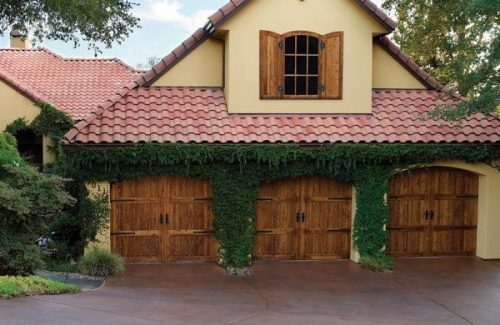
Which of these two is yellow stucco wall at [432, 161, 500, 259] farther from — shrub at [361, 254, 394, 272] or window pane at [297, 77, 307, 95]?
window pane at [297, 77, 307, 95]

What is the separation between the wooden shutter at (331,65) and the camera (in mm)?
15594

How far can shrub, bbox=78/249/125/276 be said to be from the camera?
13.9 metres

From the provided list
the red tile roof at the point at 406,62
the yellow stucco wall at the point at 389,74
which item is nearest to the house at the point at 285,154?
the red tile roof at the point at 406,62

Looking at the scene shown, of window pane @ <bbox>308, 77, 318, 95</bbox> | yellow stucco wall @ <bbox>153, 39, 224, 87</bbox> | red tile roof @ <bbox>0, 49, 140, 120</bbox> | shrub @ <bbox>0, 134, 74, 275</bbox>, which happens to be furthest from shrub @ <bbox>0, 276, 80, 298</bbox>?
red tile roof @ <bbox>0, 49, 140, 120</bbox>

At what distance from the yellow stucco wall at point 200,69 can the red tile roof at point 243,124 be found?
0.22 metres

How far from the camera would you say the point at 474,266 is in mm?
15367

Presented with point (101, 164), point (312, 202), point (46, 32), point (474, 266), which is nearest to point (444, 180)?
point (474, 266)

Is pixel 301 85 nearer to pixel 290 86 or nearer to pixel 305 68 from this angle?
pixel 290 86

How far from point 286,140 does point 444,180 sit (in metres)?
4.23

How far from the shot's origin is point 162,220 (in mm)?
15266

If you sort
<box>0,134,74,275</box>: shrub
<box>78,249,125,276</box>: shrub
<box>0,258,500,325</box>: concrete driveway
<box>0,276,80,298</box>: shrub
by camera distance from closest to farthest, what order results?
<box>0,258,500,325</box>: concrete driveway → <box>0,276,80,298</box>: shrub → <box>0,134,74,275</box>: shrub → <box>78,249,125,276</box>: shrub

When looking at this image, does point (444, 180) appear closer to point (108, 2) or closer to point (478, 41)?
point (478, 41)

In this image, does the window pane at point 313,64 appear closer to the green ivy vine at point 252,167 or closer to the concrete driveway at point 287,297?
the green ivy vine at point 252,167

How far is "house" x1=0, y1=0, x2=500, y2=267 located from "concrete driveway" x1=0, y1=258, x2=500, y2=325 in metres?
0.72
